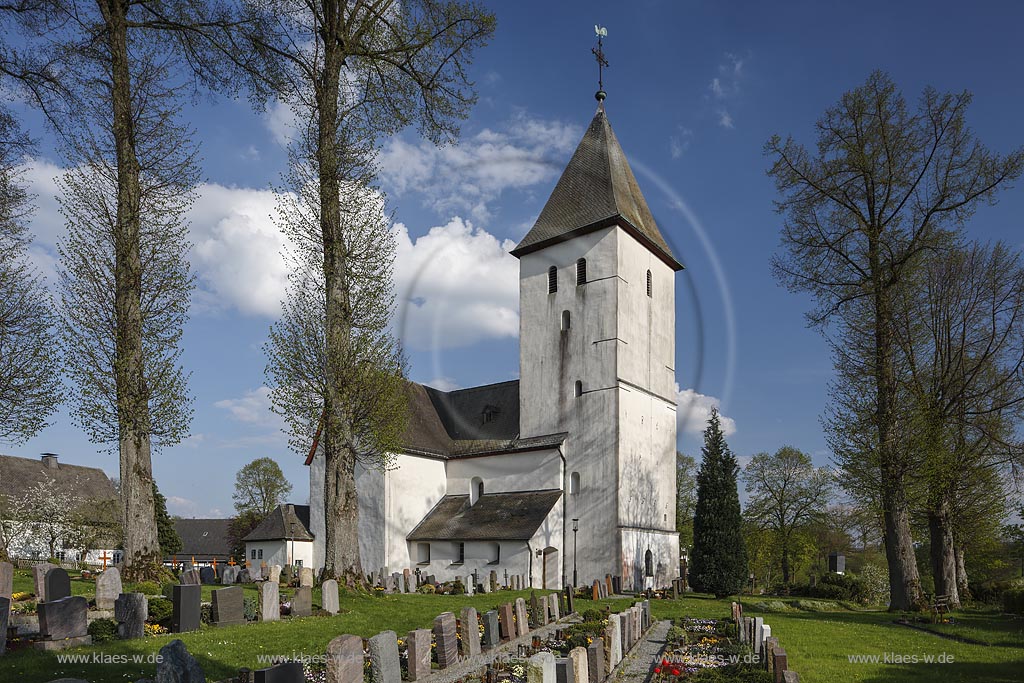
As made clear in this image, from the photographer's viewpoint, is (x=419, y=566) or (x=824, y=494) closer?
(x=419, y=566)

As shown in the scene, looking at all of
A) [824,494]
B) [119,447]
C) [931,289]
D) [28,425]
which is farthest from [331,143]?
[824,494]

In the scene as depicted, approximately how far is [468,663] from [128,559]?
36.9 feet

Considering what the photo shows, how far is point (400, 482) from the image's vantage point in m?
37.1

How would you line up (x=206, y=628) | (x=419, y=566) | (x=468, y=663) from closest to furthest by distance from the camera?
(x=468, y=663) < (x=206, y=628) < (x=419, y=566)

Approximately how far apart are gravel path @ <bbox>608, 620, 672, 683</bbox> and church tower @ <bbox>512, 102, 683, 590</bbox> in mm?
15475

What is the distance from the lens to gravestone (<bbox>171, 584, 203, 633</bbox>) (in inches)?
572

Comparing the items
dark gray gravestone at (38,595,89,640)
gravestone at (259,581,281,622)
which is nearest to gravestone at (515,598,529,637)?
gravestone at (259,581,281,622)

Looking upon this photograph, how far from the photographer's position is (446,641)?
1245 cm

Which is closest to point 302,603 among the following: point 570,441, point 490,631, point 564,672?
point 490,631

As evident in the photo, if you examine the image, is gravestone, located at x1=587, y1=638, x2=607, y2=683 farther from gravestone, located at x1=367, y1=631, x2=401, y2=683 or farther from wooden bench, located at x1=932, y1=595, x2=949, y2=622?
wooden bench, located at x1=932, y1=595, x2=949, y2=622

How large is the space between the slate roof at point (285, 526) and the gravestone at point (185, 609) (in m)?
25.0

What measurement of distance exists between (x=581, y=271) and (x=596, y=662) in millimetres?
28237

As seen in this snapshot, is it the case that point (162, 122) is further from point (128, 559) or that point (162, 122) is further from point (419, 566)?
point (419, 566)

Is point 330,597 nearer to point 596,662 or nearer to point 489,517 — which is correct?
point 596,662
